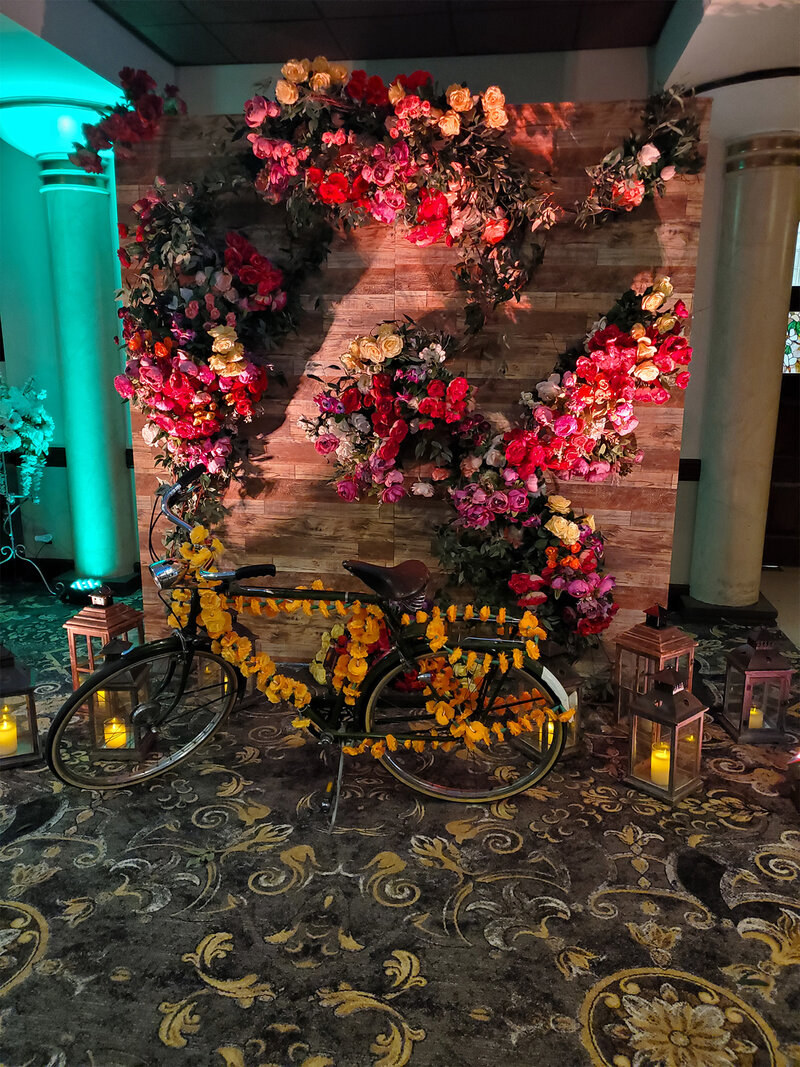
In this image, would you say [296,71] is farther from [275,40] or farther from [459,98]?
[275,40]

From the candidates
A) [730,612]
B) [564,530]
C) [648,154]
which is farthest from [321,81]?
[730,612]

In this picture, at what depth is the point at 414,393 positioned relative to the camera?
3.30 m

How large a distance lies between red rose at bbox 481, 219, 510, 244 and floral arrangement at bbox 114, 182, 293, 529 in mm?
924

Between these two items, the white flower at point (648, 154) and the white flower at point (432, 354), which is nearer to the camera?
the white flower at point (648, 154)

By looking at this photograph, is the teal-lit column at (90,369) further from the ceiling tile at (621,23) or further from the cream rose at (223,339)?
the ceiling tile at (621,23)

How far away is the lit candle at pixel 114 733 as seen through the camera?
312 centimetres

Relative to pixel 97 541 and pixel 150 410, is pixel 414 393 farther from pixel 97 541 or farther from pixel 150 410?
pixel 97 541

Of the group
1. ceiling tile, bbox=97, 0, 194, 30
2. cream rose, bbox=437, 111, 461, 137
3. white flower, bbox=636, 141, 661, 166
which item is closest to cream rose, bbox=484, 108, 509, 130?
cream rose, bbox=437, 111, 461, 137

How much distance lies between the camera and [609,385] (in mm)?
3172

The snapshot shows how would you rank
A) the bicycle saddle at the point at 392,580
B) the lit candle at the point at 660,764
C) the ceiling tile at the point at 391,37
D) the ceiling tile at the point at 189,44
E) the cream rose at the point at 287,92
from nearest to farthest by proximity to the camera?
the bicycle saddle at the point at 392,580
the lit candle at the point at 660,764
the cream rose at the point at 287,92
the ceiling tile at the point at 391,37
the ceiling tile at the point at 189,44

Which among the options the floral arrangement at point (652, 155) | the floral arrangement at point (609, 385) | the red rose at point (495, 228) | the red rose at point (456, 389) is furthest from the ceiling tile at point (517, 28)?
the red rose at point (456, 389)

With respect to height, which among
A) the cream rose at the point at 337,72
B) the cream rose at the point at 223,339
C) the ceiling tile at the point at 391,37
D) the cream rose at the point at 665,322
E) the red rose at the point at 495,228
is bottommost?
the cream rose at the point at 223,339

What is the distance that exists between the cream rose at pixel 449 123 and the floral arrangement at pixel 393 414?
0.78 metres

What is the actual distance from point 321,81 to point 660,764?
9.87ft
